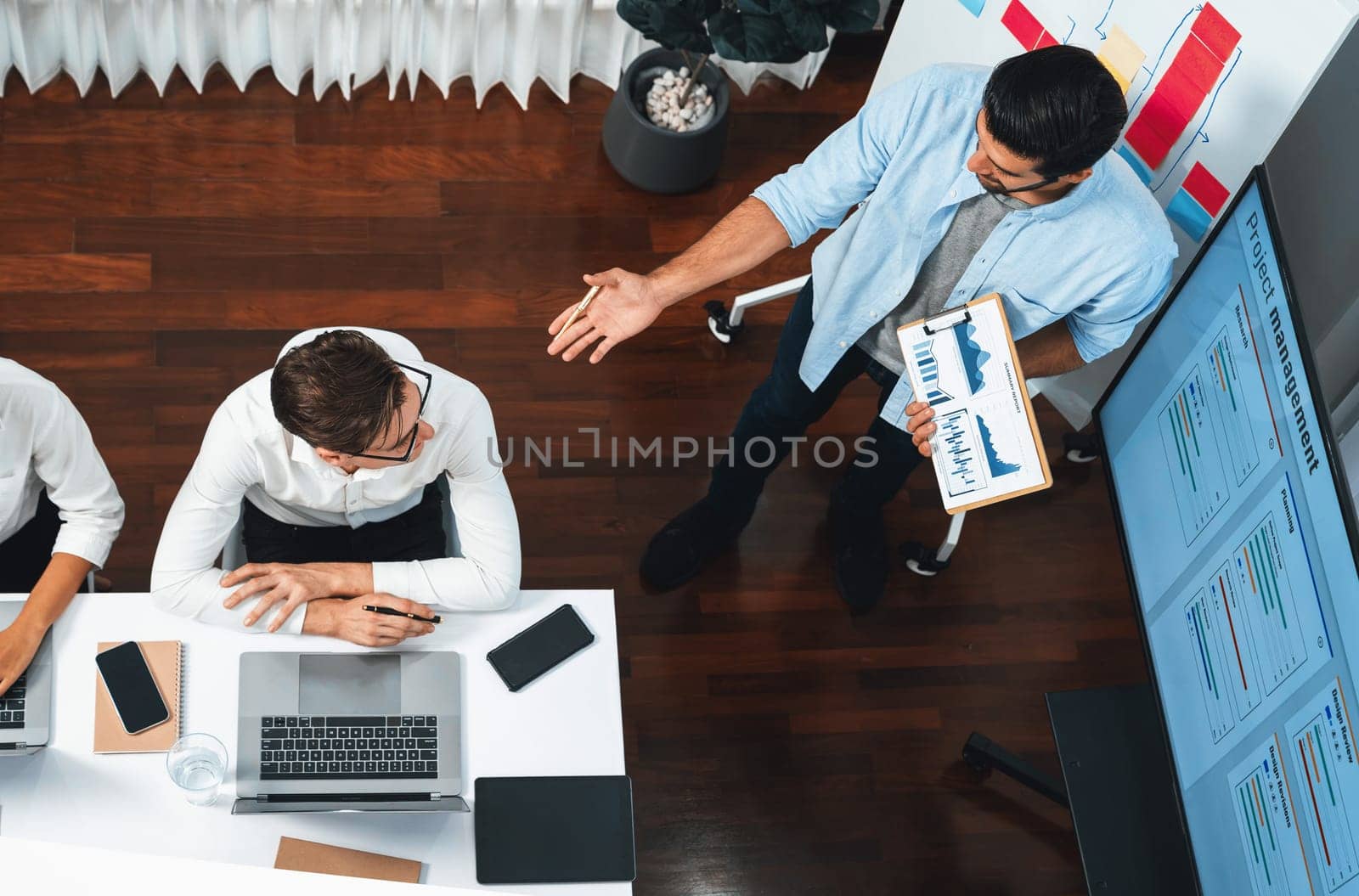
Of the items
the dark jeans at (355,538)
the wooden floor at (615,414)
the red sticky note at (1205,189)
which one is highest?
the red sticky note at (1205,189)

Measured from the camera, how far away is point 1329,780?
1.55m

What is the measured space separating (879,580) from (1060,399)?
77 cm

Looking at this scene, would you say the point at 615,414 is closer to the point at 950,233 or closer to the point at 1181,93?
the point at 950,233

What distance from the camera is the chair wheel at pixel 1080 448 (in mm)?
3240

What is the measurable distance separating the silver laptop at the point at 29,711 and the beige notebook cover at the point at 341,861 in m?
0.41

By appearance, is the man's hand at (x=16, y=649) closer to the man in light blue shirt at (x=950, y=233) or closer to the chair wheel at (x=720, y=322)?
the man in light blue shirt at (x=950, y=233)

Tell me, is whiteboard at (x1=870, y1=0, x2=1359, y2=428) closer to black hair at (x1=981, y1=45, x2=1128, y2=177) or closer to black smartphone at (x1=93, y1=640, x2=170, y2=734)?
black hair at (x1=981, y1=45, x2=1128, y2=177)

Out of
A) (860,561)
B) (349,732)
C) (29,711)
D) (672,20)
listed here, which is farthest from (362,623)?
(672,20)

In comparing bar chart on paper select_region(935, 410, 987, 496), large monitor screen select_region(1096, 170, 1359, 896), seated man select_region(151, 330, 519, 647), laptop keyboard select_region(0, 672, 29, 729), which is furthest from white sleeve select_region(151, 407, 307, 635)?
large monitor screen select_region(1096, 170, 1359, 896)

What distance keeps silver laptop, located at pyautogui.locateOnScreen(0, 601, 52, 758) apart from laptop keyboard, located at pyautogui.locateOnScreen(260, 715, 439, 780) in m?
0.33

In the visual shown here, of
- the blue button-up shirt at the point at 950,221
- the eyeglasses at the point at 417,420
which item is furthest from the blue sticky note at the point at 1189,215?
the eyeglasses at the point at 417,420

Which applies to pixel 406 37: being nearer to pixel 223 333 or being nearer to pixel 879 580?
pixel 223 333

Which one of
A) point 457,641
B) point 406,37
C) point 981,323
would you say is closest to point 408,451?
point 457,641

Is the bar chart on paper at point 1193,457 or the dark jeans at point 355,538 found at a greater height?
the bar chart on paper at point 1193,457
